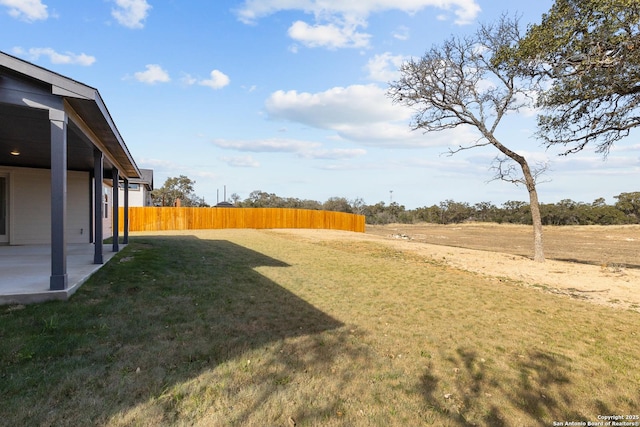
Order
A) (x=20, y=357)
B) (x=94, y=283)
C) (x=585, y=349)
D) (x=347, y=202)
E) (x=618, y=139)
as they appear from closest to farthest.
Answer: (x=20, y=357) → (x=585, y=349) → (x=94, y=283) → (x=618, y=139) → (x=347, y=202)

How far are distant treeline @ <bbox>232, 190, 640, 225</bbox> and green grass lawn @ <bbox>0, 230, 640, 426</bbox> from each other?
4772cm

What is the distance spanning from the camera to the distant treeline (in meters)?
47.8

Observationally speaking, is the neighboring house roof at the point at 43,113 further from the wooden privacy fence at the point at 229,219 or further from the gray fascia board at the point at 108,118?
the wooden privacy fence at the point at 229,219

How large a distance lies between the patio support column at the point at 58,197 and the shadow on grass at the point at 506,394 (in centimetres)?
450

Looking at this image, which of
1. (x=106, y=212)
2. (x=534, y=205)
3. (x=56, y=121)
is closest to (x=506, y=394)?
(x=56, y=121)

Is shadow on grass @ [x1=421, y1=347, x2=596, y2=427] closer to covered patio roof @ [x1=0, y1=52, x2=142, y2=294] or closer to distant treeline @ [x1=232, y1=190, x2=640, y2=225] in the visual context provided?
covered patio roof @ [x1=0, y1=52, x2=142, y2=294]

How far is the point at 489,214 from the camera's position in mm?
54969

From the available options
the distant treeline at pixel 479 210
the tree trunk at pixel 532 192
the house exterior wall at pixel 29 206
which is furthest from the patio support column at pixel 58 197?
the distant treeline at pixel 479 210

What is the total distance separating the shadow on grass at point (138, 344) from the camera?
2.37m

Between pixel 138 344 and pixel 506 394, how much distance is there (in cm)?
328

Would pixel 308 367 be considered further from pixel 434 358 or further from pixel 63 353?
pixel 63 353

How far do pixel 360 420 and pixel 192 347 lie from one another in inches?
70.6

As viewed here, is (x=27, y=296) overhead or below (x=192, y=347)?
overhead

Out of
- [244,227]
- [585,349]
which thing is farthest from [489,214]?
[585,349]
